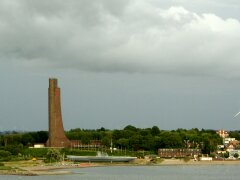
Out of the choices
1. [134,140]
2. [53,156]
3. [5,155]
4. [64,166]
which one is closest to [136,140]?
[134,140]

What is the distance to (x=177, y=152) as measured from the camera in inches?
5989

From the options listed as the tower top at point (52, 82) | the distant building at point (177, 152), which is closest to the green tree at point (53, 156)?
the tower top at point (52, 82)

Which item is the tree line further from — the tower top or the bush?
the tower top

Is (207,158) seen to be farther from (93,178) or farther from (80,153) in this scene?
(93,178)

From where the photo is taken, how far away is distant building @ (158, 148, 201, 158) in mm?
149875

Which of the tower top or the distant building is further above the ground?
the tower top

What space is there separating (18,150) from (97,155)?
17.2 metres

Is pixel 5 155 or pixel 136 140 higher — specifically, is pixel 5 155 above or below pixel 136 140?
below

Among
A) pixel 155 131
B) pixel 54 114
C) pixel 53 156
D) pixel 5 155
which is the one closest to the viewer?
pixel 5 155

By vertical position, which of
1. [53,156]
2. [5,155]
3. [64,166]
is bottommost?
[64,166]

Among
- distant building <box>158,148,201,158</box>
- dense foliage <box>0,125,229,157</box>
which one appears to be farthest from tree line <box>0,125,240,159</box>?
distant building <box>158,148,201,158</box>

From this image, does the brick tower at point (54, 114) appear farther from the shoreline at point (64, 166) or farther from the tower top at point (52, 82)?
the shoreline at point (64, 166)

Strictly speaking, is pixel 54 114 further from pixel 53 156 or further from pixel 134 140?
pixel 134 140

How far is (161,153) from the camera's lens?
493 ft
